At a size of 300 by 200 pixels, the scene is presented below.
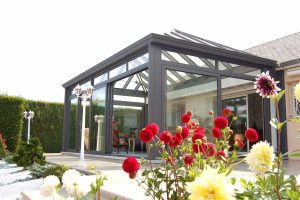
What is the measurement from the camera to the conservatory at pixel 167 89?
268 inches

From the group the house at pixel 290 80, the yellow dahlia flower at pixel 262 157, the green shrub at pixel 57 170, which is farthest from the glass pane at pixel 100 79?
the yellow dahlia flower at pixel 262 157

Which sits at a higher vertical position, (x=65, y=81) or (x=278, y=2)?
(x=278, y=2)

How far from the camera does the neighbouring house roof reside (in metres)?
8.56

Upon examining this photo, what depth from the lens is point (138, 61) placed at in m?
7.48

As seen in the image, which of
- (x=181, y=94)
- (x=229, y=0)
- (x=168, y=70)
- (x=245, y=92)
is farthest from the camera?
(x=245, y=92)

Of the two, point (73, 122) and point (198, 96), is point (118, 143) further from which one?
point (198, 96)

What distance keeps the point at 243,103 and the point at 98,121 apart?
15.8 ft

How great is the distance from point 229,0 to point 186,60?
2393 mm

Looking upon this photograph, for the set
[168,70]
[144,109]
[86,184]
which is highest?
[168,70]

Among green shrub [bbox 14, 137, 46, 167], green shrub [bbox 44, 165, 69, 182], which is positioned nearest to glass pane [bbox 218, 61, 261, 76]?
green shrub [bbox 44, 165, 69, 182]

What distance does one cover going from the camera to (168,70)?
Answer: 6953 millimetres

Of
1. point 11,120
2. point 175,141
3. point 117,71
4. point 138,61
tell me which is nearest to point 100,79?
point 117,71

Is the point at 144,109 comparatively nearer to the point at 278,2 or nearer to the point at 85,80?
the point at 85,80

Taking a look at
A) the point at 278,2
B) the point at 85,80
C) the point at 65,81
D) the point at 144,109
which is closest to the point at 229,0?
the point at 278,2
